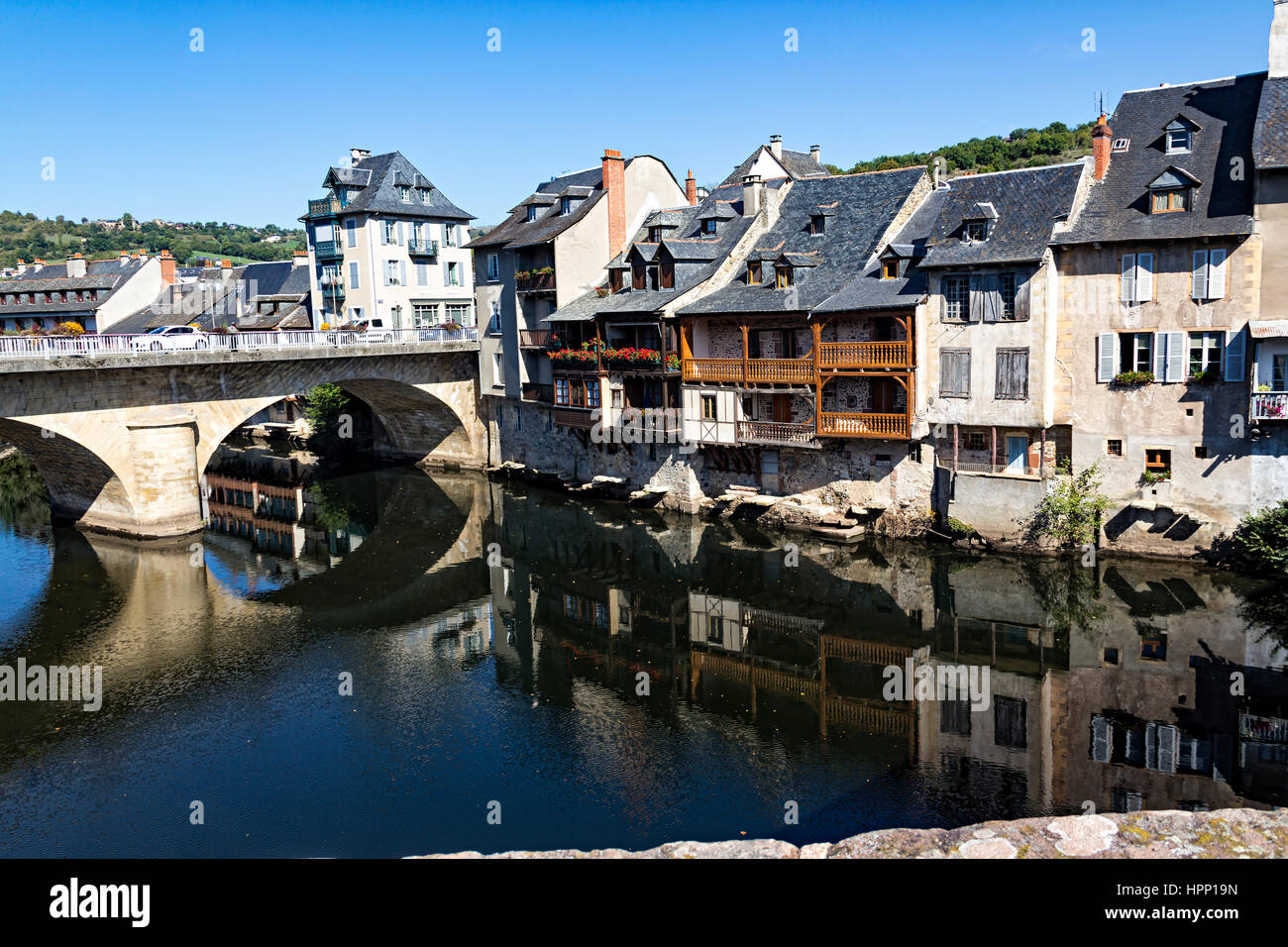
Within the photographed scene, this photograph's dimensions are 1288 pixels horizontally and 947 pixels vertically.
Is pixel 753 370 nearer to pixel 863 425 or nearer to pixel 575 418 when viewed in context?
pixel 863 425

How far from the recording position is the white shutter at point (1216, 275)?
3178cm

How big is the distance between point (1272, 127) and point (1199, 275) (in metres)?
5.19

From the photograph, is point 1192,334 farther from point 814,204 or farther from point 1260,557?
point 814,204

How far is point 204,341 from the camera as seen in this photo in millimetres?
44562

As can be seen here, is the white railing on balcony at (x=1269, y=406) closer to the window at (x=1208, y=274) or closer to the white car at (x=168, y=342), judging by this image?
the window at (x=1208, y=274)

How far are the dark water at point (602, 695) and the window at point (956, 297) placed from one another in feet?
29.9

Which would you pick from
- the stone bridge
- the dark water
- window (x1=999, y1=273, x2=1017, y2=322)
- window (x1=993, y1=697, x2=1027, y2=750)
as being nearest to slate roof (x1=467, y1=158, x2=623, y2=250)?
the stone bridge

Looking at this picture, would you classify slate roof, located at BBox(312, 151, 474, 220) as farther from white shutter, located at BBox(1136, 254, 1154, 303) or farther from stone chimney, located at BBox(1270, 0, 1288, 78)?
stone chimney, located at BBox(1270, 0, 1288, 78)

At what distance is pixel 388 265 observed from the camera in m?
65.4

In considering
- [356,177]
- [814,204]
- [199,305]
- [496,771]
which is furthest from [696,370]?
[199,305]

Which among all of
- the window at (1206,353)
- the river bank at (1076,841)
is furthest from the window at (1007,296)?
the river bank at (1076,841)

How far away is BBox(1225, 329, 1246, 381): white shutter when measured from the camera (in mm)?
31562

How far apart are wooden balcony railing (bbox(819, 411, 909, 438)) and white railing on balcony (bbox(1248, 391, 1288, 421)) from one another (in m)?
11.3
